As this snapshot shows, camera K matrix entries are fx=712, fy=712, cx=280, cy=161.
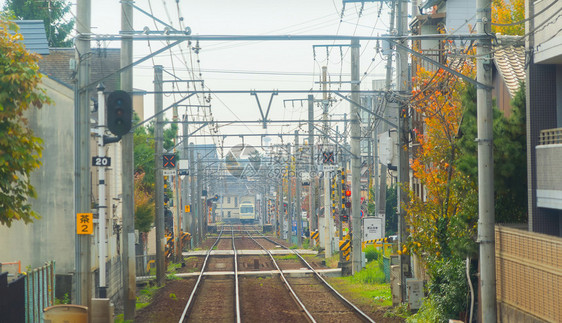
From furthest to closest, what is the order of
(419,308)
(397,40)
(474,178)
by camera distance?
(419,308) < (474,178) < (397,40)

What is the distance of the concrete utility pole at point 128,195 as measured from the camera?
67.1 feet

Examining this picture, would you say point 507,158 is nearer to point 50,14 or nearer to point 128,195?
point 128,195

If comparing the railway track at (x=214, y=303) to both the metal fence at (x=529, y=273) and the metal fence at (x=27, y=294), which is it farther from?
the metal fence at (x=529, y=273)

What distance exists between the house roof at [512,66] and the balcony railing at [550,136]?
1.79 metres

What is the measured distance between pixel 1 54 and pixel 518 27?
44.2ft

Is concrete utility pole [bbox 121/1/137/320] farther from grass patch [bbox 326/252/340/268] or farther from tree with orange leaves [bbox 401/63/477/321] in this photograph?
grass patch [bbox 326/252/340/268]

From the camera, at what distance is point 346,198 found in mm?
32875

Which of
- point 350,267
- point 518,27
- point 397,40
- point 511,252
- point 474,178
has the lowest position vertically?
point 350,267

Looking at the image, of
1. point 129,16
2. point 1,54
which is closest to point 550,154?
point 1,54

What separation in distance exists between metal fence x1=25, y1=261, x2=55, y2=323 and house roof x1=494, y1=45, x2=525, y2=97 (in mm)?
11766

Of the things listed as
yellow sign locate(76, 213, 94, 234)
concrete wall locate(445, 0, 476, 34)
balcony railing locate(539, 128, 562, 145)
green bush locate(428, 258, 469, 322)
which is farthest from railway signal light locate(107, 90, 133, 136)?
concrete wall locate(445, 0, 476, 34)

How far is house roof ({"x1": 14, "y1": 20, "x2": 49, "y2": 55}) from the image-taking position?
23391 mm

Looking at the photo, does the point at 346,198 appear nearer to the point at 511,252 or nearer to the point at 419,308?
the point at 419,308

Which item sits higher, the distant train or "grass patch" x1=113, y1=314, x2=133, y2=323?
"grass patch" x1=113, y1=314, x2=133, y2=323
